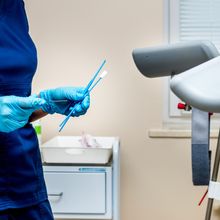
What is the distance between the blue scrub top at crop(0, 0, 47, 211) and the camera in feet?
4.15

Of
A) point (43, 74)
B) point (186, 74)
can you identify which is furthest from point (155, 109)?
point (186, 74)

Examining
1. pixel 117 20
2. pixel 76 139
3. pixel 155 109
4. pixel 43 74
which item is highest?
pixel 117 20

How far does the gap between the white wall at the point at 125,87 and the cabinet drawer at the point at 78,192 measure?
0.46 meters

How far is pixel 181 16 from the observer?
2.35 m

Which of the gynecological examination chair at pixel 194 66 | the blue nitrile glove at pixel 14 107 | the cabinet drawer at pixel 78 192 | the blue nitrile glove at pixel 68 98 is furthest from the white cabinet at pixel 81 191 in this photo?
the blue nitrile glove at pixel 14 107

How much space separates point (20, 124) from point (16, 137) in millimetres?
138

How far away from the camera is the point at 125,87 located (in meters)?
2.35

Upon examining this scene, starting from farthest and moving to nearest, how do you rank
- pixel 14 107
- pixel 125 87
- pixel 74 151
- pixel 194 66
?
pixel 125 87
pixel 74 151
pixel 194 66
pixel 14 107

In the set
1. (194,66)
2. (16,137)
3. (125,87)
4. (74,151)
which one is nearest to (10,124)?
(16,137)

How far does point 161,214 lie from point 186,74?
5.71 ft

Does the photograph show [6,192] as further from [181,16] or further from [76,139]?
[181,16]

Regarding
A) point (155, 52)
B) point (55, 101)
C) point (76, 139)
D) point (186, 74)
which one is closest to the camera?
point (186, 74)

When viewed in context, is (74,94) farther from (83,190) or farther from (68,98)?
(83,190)

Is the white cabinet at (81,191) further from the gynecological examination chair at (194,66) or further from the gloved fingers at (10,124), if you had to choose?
the gloved fingers at (10,124)
